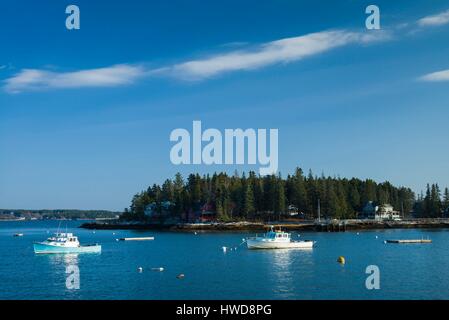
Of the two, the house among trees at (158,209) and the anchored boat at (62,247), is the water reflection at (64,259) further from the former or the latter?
the house among trees at (158,209)

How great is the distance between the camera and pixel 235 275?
55281 mm

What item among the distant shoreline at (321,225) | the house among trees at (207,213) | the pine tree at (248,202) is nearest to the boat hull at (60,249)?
the distant shoreline at (321,225)

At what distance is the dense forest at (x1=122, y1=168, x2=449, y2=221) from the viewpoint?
533 ft

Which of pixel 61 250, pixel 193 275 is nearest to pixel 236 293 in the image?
pixel 193 275

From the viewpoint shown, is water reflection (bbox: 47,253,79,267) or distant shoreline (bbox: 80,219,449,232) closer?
water reflection (bbox: 47,253,79,267)

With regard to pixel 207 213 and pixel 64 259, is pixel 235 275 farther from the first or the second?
pixel 207 213

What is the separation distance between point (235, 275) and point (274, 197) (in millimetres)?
107186

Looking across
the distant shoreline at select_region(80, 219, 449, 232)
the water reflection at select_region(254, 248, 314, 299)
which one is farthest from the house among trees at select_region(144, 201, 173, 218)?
the water reflection at select_region(254, 248, 314, 299)

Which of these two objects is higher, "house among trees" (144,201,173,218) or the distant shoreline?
"house among trees" (144,201,173,218)

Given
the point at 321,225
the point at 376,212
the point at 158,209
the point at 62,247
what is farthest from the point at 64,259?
the point at 376,212

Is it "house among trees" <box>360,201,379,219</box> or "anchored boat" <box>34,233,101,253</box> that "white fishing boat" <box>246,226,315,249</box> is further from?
"house among trees" <box>360,201,379,219</box>

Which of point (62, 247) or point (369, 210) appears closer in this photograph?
point (62, 247)

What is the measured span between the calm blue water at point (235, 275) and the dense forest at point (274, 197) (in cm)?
7632

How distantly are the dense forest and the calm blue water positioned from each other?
76.3 m
